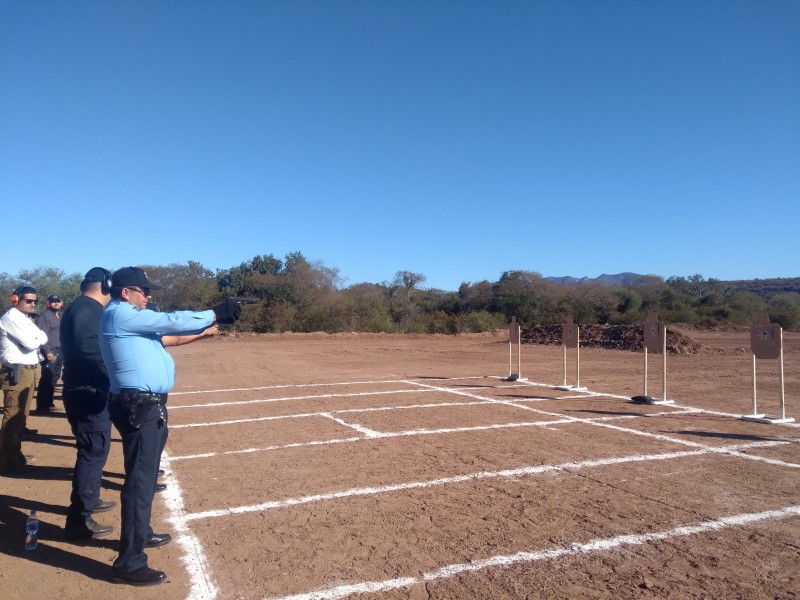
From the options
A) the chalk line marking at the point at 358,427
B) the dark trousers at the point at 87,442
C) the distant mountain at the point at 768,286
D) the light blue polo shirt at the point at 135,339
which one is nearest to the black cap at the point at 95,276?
the dark trousers at the point at 87,442

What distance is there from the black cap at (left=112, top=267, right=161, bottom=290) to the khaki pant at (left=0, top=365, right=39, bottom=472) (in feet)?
10.7

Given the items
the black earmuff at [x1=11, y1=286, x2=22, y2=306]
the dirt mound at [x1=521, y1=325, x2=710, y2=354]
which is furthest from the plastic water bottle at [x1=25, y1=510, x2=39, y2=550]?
the dirt mound at [x1=521, y1=325, x2=710, y2=354]

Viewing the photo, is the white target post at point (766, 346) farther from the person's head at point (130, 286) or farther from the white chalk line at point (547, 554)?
the person's head at point (130, 286)

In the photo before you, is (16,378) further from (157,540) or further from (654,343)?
(654,343)

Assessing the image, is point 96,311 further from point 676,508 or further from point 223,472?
point 676,508

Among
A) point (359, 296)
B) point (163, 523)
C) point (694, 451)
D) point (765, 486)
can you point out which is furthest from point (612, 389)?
point (359, 296)

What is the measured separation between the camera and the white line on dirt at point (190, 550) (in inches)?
141

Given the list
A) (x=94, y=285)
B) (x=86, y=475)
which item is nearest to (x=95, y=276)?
(x=94, y=285)

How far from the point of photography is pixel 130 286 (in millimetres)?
3904

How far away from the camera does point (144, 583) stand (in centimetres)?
363

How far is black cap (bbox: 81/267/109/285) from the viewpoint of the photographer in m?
5.17

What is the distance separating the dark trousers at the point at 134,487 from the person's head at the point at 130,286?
715 mm

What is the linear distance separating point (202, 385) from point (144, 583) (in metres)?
10.6

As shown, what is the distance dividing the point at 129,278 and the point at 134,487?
55.3 inches
